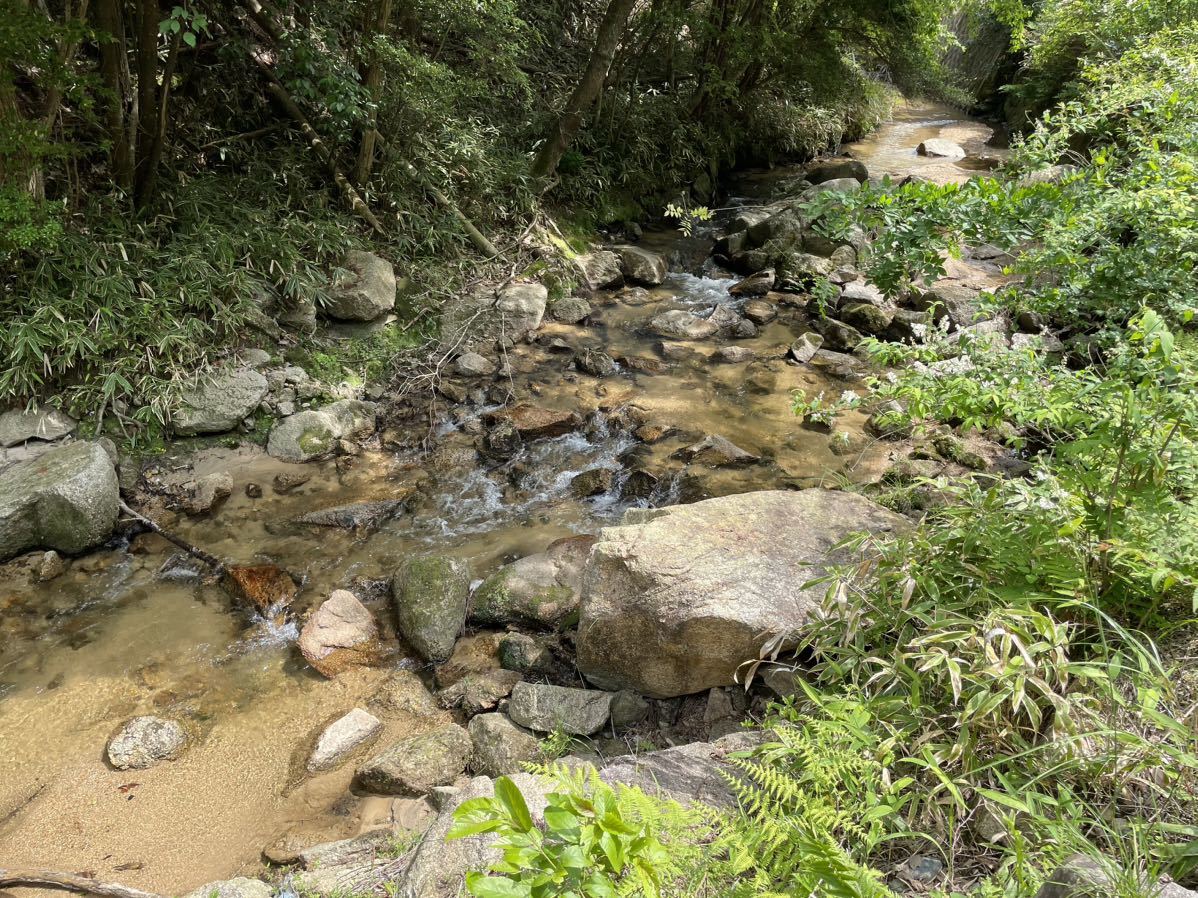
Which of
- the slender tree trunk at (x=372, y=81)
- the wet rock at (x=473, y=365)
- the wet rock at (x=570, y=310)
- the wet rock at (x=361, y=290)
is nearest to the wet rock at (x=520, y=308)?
the wet rock at (x=570, y=310)

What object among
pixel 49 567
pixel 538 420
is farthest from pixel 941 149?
pixel 49 567

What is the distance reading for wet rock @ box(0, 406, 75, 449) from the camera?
482 cm

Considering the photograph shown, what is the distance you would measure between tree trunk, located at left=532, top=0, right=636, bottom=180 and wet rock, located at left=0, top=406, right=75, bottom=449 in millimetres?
6126

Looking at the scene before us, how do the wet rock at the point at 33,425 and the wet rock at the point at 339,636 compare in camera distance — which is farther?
the wet rock at the point at 33,425

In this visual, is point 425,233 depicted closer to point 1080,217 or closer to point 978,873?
point 1080,217

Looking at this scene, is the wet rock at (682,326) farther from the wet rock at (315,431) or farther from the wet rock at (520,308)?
the wet rock at (315,431)

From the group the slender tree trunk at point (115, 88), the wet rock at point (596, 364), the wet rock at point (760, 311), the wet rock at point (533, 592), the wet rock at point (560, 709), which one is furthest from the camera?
the wet rock at point (760, 311)

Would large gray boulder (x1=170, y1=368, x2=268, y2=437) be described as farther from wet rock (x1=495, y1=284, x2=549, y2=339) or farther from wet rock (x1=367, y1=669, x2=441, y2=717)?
wet rock (x1=367, y1=669, x2=441, y2=717)

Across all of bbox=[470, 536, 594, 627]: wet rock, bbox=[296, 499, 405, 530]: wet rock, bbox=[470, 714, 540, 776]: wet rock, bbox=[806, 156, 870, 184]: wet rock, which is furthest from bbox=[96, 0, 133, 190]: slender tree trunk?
bbox=[806, 156, 870, 184]: wet rock

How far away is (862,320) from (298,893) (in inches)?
292

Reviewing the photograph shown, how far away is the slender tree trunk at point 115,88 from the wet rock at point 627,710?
5.56 meters

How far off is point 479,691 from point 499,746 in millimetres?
485

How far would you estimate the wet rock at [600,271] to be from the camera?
8938 mm

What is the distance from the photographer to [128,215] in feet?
19.3
